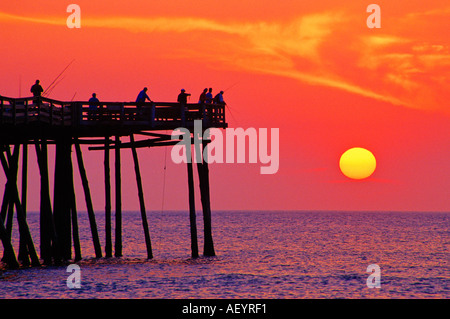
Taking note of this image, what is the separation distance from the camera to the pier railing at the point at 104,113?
29.2 metres

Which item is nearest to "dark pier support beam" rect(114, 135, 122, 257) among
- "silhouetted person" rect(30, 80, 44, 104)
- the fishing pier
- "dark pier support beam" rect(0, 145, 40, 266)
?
the fishing pier

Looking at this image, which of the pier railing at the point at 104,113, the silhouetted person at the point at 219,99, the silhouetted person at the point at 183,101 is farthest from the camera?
the silhouetted person at the point at 219,99

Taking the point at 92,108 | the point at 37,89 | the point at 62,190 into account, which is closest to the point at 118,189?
the point at 62,190

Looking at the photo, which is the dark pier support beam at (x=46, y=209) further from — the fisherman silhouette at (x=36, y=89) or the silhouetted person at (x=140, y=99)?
the silhouetted person at (x=140, y=99)

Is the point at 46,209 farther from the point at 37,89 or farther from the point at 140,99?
the point at 140,99

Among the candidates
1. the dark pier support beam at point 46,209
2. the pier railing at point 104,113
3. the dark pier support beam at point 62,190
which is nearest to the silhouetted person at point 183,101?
the pier railing at point 104,113

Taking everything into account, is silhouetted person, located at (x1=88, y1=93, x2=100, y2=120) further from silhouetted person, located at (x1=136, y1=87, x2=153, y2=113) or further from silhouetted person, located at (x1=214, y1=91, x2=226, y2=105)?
silhouetted person, located at (x1=214, y1=91, x2=226, y2=105)

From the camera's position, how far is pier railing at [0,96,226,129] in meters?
29.2

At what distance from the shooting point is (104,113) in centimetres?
3195

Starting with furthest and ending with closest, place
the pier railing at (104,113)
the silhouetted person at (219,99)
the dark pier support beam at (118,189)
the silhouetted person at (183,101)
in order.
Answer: the dark pier support beam at (118,189)
the silhouetted person at (219,99)
the silhouetted person at (183,101)
the pier railing at (104,113)
